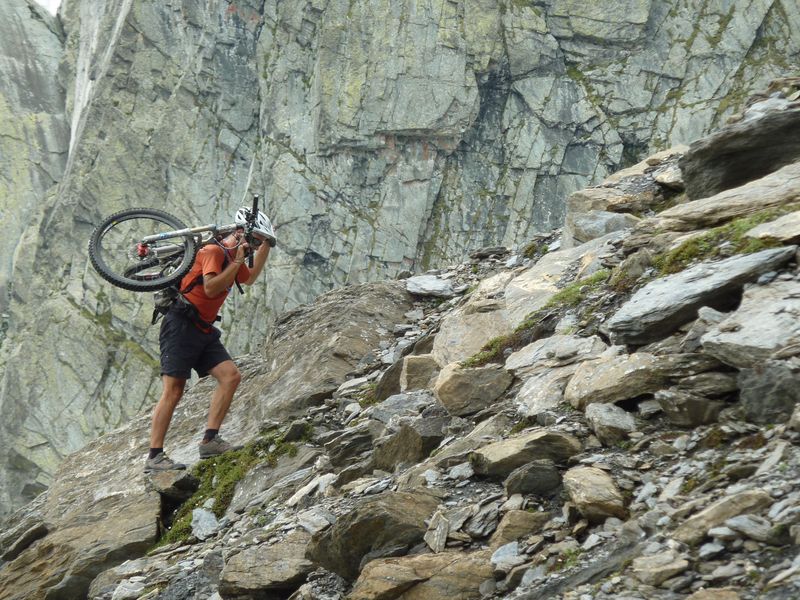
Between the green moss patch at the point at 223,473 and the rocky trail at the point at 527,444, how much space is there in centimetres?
5

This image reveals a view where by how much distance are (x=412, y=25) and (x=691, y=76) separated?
28.1 meters

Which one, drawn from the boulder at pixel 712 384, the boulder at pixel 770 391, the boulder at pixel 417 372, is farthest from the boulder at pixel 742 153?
the boulder at pixel 770 391

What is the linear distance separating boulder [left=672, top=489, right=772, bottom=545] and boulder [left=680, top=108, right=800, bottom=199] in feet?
23.4

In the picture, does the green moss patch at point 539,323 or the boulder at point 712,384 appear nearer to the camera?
the boulder at point 712,384

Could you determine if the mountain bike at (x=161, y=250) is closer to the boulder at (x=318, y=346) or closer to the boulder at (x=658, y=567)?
the boulder at (x=318, y=346)

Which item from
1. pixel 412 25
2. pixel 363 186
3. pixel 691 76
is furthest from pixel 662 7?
pixel 363 186

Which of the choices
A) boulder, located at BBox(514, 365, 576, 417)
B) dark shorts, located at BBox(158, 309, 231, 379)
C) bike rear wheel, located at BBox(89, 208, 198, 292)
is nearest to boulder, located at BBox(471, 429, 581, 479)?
boulder, located at BBox(514, 365, 576, 417)

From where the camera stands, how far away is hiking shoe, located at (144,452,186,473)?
14211 millimetres

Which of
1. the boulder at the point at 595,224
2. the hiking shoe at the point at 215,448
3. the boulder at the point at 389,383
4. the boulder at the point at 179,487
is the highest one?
the boulder at the point at 595,224

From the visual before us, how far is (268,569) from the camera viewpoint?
30.4 ft

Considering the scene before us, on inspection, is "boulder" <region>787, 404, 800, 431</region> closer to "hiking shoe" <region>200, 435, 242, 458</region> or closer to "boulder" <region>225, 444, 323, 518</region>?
"boulder" <region>225, 444, 323, 518</region>

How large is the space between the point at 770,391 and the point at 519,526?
2.20 m

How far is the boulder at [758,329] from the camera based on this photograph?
7.54 meters

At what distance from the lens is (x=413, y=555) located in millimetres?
7934
